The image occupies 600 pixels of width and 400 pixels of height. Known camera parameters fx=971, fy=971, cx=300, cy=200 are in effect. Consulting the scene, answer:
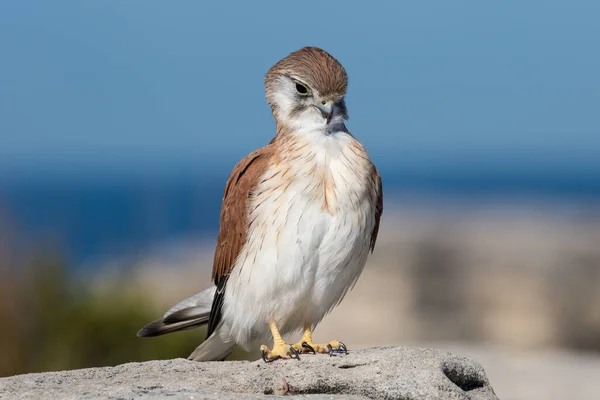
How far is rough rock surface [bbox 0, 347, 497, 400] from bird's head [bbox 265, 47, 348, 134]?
1310 mm

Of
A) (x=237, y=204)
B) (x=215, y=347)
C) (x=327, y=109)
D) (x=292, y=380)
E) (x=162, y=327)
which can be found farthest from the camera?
(x=215, y=347)

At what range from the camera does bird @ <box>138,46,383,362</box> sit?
5.36 m

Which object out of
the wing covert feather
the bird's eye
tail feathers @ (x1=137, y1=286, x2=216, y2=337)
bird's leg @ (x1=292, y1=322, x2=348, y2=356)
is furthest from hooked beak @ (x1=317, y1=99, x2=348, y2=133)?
tail feathers @ (x1=137, y1=286, x2=216, y2=337)

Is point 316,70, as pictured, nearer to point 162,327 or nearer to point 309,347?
point 309,347

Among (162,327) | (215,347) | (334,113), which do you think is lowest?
(215,347)

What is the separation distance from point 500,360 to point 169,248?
11806 millimetres

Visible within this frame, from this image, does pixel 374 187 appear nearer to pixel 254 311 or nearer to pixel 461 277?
pixel 254 311

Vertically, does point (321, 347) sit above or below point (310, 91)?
below

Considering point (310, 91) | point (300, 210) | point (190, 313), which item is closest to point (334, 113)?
point (310, 91)

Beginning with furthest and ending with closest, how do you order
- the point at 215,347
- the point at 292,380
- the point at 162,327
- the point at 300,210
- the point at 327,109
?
the point at 215,347
the point at 162,327
the point at 327,109
the point at 300,210
the point at 292,380

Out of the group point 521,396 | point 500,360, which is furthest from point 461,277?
point 521,396

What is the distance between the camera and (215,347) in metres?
6.24

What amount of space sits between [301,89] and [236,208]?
0.79 meters

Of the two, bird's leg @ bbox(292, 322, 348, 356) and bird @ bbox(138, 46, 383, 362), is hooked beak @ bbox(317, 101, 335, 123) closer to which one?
bird @ bbox(138, 46, 383, 362)
